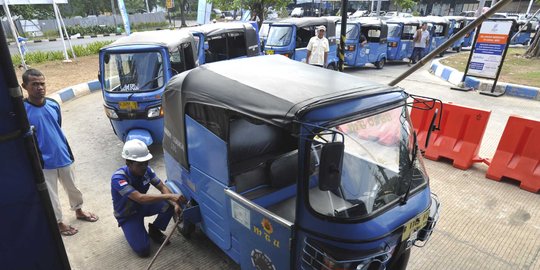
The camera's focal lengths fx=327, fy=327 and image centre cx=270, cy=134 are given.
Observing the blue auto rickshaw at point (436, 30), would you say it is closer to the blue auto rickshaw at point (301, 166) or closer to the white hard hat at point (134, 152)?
the blue auto rickshaw at point (301, 166)

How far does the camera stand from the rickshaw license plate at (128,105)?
562 centimetres

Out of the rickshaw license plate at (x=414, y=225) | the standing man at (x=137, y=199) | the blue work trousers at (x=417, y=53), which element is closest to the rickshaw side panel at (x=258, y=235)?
the rickshaw license plate at (x=414, y=225)

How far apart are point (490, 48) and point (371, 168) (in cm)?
943

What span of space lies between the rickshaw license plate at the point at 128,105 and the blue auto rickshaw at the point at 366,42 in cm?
999

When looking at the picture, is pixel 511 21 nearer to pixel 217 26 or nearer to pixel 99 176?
pixel 217 26

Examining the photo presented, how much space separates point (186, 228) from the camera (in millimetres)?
3887

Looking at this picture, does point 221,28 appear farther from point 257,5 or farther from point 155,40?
point 257,5

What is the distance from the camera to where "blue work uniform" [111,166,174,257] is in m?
3.30

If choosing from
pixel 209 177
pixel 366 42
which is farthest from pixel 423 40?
pixel 209 177

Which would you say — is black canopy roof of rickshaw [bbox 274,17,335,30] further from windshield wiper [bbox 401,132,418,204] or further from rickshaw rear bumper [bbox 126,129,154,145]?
windshield wiper [bbox 401,132,418,204]

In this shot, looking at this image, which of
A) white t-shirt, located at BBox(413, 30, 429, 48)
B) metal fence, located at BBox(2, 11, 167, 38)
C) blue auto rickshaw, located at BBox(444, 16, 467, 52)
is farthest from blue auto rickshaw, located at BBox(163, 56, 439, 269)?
metal fence, located at BBox(2, 11, 167, 38)

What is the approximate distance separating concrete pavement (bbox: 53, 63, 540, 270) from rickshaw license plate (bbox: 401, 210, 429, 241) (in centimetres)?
114

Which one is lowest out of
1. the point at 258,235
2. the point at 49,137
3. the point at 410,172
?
the point at 258,235

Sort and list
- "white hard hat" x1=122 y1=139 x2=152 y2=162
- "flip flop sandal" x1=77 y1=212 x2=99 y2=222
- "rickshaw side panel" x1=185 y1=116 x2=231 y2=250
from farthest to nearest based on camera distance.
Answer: "flip flop sandal" x1=77 y1=212 x2=99 y2=222 < "white hard hat" x1=122 y1=139 x2=152 y2=162 < "rickshaw side panel" x1=185 y1=116 x2=231 y2=250
